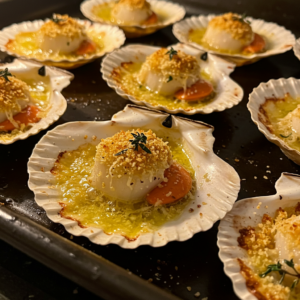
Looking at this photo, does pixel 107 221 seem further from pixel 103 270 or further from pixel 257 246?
pixel 257 246

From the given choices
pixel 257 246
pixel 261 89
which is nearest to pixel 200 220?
pixel 257 246

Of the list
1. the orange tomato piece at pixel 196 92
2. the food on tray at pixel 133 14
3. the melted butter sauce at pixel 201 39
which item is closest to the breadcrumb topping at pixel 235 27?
the melted butter sauce at pixel 201 39

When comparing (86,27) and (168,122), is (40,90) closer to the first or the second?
(168,122)

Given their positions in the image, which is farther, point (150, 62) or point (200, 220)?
point (150, 62)

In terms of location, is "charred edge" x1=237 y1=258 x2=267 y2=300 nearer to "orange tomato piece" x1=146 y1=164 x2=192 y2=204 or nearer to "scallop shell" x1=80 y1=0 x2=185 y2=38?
"orange tomato piece" x1=146 y1=164 x2=192 y2=204

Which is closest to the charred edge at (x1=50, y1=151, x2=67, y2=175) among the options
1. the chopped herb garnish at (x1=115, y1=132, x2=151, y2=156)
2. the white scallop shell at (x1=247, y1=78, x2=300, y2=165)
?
the chopped herb garnish at (x1=115, y1=132, x2=151, y2=156)

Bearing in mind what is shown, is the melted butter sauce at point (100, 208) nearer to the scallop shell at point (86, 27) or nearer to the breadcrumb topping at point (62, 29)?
the scallop shell at point (86, 27)
